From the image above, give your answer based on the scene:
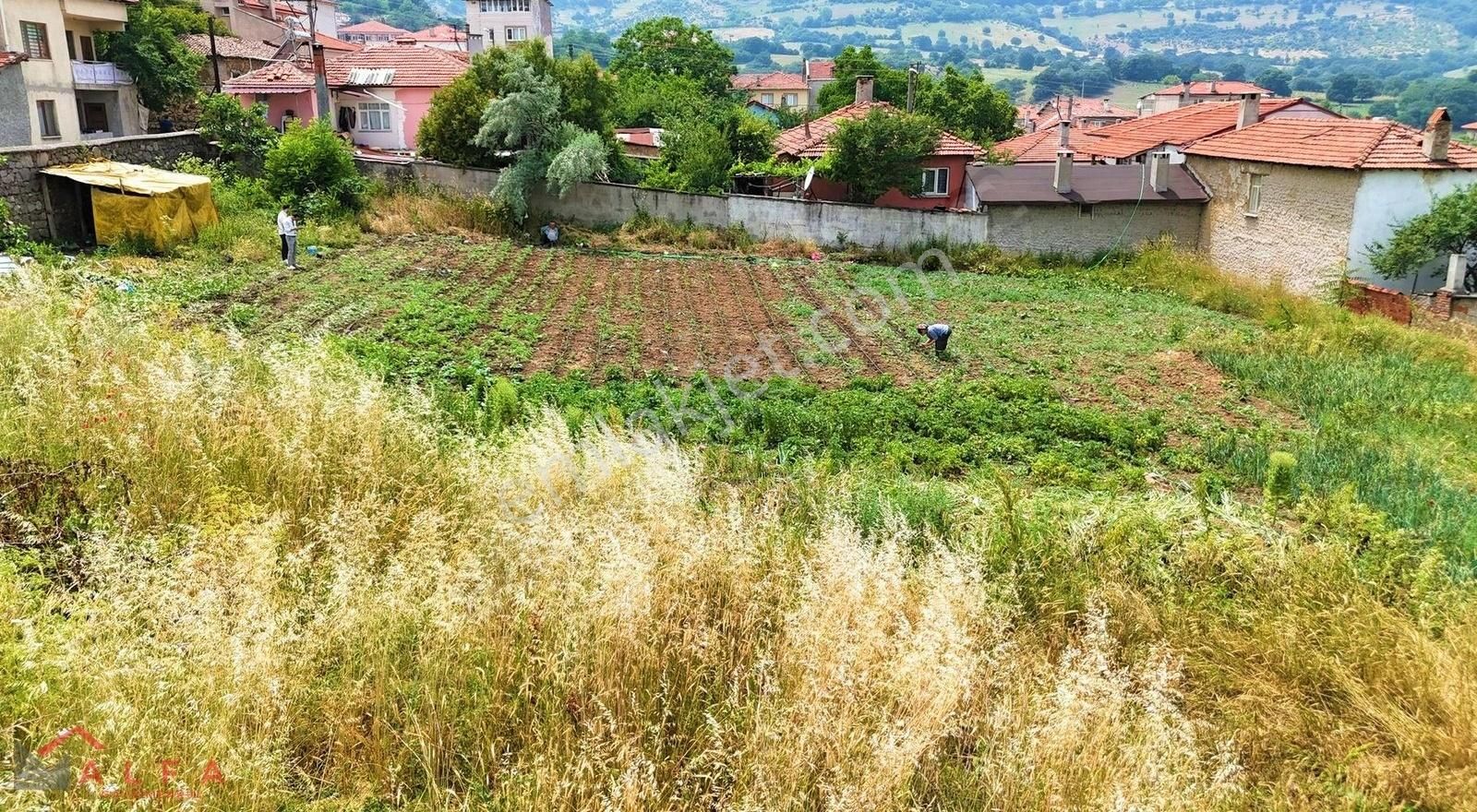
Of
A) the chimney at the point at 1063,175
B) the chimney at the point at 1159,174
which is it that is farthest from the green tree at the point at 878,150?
the chimney at the point at 1159,174

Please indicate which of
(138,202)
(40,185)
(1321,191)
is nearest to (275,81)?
(40,185)

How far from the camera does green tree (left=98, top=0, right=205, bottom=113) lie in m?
32.9

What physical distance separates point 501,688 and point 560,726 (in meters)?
0.39

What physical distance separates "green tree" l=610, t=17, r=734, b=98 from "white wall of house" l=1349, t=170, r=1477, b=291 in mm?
41101

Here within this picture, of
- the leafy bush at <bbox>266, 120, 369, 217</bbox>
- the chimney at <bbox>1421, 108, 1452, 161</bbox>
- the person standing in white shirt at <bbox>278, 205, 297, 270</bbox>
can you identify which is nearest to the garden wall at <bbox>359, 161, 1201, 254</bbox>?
the leafy bush at <bbox>266, 120, 369, 217</bbox>

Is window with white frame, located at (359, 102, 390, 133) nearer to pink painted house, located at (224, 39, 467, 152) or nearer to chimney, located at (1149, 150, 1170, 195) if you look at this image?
pink painted house, located at (224, 39, 467, 152)

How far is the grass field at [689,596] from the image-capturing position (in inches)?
168

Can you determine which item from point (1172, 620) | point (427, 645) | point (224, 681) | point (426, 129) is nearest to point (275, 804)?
point (224, 681)

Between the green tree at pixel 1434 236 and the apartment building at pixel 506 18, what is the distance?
60.1 meters

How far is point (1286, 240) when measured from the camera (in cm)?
2244

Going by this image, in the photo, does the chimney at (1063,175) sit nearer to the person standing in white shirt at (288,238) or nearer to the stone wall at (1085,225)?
the stone wall at (1085,225)

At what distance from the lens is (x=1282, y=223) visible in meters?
22.6

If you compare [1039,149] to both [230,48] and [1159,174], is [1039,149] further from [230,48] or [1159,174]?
[230,48]

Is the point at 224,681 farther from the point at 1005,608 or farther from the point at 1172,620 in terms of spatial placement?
the point at 1172,620
